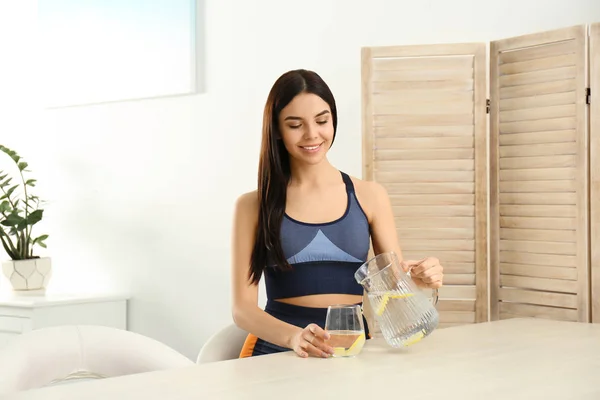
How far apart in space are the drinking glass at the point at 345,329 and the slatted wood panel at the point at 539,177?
5.05ft

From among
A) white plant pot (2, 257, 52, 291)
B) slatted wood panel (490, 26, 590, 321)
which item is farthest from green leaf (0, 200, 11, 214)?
slatted wood panel (490, 26, 590, 321)

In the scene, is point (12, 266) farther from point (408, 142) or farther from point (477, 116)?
point (477, 116)

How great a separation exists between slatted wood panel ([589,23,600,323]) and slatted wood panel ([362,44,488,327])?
41 cm

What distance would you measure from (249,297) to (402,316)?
0.49 metres

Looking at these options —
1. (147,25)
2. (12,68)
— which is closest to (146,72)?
(147,25)

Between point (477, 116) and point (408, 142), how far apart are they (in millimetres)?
271

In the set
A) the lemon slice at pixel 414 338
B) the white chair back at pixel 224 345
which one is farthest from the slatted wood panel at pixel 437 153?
the lemon slice at pixel 414 338

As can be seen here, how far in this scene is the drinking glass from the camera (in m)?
1.61

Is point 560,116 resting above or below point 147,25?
below

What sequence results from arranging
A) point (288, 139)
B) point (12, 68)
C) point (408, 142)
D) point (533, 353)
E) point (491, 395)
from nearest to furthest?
point (491, 395), point (533, 353), point (288, 139), point (408, 142), point (12, 68)

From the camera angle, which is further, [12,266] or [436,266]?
[12,266]

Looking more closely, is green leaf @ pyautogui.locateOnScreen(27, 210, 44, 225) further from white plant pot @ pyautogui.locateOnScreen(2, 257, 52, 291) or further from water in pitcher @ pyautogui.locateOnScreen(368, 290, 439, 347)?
water in pitcher @ pyautogui.locateOnScreen(368, 290, 439, 347)

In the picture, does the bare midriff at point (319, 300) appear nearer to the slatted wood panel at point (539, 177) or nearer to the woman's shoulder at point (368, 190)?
the woman's shoulder at point (368, 190)

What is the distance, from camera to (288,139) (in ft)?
6.75
